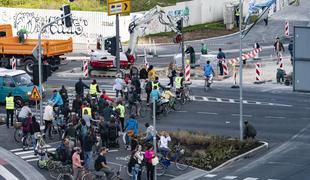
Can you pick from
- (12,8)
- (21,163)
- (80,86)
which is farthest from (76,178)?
(12,8)

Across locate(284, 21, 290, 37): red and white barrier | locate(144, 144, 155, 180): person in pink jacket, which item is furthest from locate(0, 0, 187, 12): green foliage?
locate(144, 144, 155, 180): person in pink jacket

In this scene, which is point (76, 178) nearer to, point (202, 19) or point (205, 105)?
point (205, 105)

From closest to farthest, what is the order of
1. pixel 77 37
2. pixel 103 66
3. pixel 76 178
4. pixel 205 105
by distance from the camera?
pixel 76 178 → pixel 205 105 → pixel 103 66 → pixel 77 37

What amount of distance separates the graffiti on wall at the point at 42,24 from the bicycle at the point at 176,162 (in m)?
35.6

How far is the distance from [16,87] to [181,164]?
14982 mm

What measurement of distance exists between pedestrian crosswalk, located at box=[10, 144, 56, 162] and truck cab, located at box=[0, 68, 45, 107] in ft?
30.8

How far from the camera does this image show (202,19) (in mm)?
77062

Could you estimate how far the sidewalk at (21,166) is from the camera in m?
34.7

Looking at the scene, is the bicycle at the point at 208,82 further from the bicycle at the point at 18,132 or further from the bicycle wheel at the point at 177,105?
the bicycle at the point at 18,132

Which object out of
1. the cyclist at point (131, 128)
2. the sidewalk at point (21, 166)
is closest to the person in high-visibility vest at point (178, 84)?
the cyclist at point (131, 128)

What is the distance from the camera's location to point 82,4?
260 feet

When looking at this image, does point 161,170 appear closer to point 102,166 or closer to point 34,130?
point 102,166

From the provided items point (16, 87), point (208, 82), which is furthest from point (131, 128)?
point (208, 82)

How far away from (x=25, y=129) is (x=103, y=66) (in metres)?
20.2
